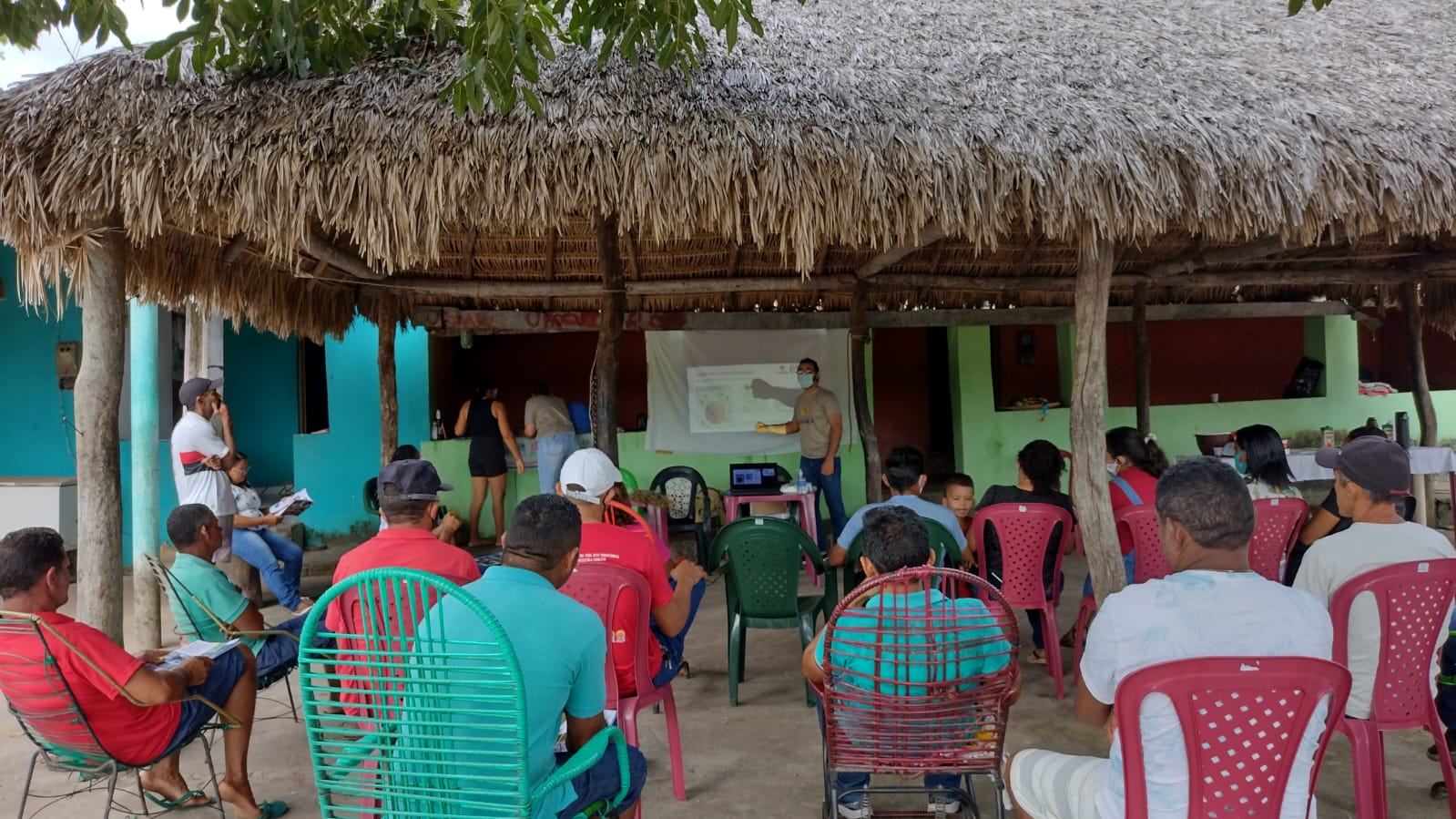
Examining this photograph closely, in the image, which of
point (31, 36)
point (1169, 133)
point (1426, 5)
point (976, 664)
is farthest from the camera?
point (1426, 5)

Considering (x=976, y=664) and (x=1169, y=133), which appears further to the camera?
(x=1169, y=133)

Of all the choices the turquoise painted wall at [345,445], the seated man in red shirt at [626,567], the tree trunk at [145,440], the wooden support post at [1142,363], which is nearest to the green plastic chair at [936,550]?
the seated man in red shirt at [626,567]

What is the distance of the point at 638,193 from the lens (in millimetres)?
3602

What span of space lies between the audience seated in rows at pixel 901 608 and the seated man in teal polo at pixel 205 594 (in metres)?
1.79

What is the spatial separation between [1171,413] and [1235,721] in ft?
25.4

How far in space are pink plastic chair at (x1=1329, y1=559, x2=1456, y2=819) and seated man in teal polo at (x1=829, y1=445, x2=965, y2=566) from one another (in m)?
1.41

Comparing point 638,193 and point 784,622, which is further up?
point 638,193

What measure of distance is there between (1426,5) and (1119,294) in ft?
9.91

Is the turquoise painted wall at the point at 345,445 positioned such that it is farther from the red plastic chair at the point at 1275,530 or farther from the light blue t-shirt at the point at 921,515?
the red plastic chair at the point at 1275,530

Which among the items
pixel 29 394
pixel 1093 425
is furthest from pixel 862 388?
pixel 29 394

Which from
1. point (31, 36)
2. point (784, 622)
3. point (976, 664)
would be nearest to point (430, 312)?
point (31, 36)

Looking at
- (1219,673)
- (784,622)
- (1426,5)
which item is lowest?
(784,622)

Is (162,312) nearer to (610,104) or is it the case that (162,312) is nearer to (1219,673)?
(610,104)

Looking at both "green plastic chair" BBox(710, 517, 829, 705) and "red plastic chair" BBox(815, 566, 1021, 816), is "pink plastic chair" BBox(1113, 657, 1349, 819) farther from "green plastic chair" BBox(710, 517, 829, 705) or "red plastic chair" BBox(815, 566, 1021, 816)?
"green plastic chair" BBox(710, 517, 829, 705)
